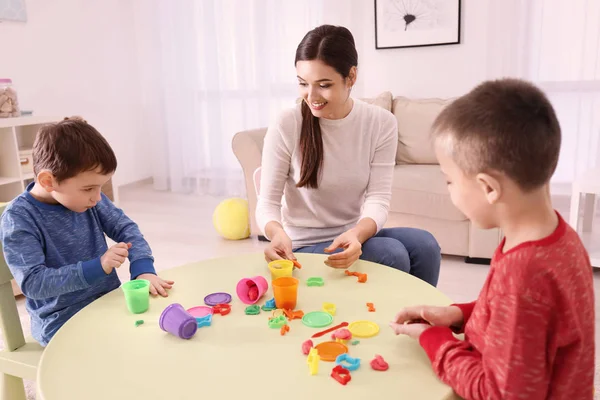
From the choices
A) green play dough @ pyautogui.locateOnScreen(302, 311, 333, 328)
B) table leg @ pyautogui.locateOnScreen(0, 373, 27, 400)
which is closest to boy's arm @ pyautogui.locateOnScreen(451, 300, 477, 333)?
green play dough @ pyautogui.locateOnScreen(302, 311, 333, 328)

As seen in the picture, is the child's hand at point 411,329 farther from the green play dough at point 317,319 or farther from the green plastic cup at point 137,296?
the green plastic cup at point 137,296

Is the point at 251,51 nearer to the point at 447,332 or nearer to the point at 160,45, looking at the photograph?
the point at 160,45

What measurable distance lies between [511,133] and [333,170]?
94 cm

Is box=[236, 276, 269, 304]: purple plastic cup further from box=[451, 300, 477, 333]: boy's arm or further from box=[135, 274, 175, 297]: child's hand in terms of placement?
box=[451, 300, 477, 333]: boy's arm

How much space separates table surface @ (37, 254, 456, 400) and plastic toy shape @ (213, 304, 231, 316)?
0.01 m

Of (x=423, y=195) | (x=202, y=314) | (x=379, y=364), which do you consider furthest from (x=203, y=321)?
(x=423, y=195)

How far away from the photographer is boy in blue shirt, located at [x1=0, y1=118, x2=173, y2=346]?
48.9 inches

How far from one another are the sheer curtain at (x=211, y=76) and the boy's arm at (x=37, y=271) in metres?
3.30

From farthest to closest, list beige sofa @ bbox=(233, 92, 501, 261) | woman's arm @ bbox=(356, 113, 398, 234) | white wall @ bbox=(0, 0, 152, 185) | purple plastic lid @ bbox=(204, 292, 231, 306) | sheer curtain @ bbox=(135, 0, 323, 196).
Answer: sheer curtain @ bbox=(135, 0, 323, 196)
white wall @ bbox=(0, 0, 152, 185)
beige sofa @ bbox=(233, 92, 501, 261)
woman's arm @ bbox=(356, 113, 398, 234)
purple plastic lid @ bbox=(204, 292, 231, 306)

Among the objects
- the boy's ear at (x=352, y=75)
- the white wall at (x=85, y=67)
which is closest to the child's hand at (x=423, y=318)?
the boy's ear at (x=352, y=75)

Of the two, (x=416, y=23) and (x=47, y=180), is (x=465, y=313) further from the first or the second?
(x=416, y=23)

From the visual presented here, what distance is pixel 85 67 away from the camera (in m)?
4.48

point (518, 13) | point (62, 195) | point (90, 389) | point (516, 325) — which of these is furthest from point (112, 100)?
point (516, 325)

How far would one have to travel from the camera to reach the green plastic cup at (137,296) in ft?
3.69
